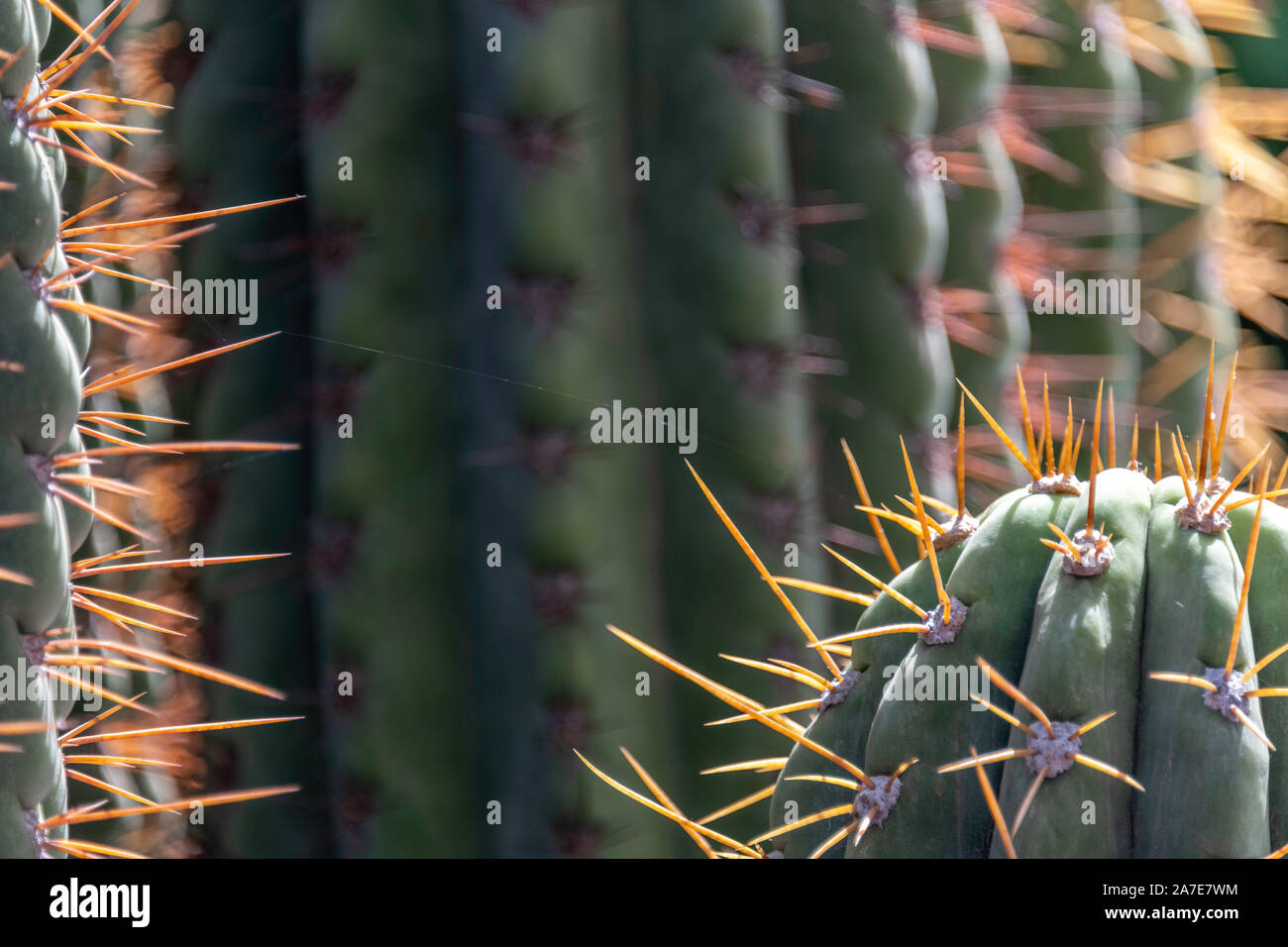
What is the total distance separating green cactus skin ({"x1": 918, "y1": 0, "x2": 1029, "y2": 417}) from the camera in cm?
180

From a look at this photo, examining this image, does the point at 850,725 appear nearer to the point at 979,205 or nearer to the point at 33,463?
the point at 33,463

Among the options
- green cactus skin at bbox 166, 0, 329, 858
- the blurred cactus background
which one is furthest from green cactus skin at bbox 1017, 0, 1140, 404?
green cactus skin at bbox 166, 0, 329, 858

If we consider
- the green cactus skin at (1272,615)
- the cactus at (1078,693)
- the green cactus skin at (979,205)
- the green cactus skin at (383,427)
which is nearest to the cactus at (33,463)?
the green cactus skin at (383,427)

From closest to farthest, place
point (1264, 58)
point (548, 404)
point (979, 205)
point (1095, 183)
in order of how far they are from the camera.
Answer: point (548, 404)
point (979, 205)
point (1095, 183)
point (1264, 58)

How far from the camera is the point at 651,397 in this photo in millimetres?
1494

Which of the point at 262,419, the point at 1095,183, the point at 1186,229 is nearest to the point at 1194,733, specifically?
the point at 262,419

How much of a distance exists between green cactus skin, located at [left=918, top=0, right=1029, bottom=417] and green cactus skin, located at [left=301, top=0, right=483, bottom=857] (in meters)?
0.72

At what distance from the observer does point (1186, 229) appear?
2328 mm

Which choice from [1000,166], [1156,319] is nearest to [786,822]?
[1000,166]

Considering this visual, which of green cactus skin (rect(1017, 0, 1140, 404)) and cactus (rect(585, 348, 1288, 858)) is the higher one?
green cactus skin (rect(1017, 0, 1140, 404))

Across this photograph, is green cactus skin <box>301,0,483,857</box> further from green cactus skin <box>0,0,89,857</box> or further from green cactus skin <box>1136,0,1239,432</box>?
green cactus skin <box>1136,0,1239,432</box>

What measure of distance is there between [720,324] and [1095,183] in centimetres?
99

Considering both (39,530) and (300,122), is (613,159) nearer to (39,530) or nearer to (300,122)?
(300,122)

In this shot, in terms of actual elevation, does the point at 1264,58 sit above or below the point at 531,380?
above
